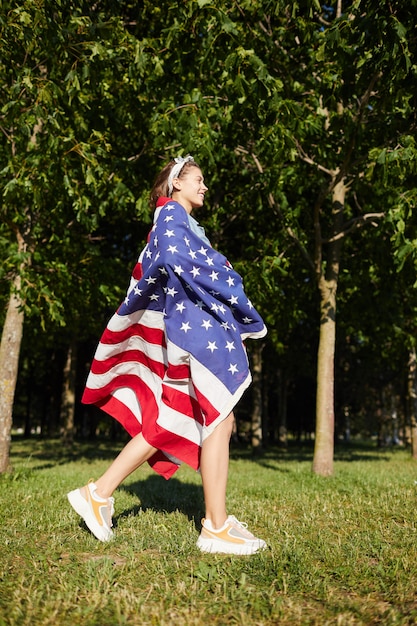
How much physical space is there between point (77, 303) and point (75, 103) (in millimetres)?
4013

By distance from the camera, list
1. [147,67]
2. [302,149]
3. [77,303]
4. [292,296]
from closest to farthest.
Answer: [147,67]
[302,149]
[77,303]
[292,296]

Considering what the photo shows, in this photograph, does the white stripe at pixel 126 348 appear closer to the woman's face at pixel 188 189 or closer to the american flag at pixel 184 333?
the american flag at pixel 184 333

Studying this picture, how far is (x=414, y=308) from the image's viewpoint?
11.3m

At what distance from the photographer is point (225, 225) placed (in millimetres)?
12461

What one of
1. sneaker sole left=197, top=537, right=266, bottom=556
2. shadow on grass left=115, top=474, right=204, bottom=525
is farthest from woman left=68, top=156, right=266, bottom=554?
shadow on grass left=115, top=474, right=204, bottom=525

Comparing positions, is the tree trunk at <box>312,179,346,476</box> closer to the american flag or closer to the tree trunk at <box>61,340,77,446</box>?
the american flag

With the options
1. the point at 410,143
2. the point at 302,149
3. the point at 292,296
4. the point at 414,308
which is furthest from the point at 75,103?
the point at 414,308

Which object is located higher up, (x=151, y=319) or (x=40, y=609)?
(x=151, y=319)

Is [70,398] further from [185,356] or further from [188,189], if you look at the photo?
[185,356]

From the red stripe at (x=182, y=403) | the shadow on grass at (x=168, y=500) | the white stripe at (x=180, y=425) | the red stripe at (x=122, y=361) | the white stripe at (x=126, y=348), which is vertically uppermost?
the white stripe at (x=126, y=348)

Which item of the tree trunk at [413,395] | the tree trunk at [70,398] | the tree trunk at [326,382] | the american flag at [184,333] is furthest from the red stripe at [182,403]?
the tree trunk at [70,398]

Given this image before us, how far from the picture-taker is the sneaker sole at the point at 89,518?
3279mm

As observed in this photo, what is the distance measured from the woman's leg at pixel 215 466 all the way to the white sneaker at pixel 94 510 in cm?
64

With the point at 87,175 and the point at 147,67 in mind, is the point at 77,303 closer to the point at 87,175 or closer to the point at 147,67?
the point at 87,175
